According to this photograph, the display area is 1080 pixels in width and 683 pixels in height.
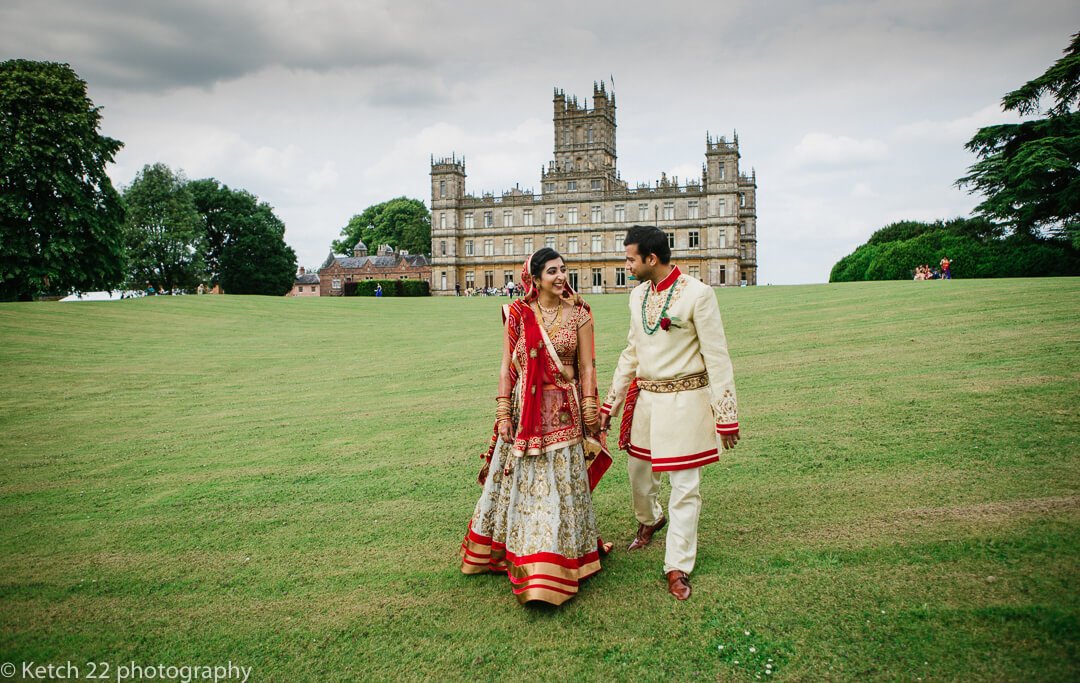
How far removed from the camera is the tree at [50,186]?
2766cm

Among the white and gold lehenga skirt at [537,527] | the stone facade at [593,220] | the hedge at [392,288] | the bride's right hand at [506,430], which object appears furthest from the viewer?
the stone facade at [593,220]

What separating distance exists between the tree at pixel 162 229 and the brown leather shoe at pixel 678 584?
52.5 metres

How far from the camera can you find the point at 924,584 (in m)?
3.93

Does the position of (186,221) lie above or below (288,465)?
above

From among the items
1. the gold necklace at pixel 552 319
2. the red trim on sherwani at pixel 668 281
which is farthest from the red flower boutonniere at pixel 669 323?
the gold necklace at pixel 552 319

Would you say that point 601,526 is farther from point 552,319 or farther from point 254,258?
point 254,258

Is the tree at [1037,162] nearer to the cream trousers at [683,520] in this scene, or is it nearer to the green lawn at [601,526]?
the green lawn at [601,526]

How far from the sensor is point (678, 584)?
4098 millimetres

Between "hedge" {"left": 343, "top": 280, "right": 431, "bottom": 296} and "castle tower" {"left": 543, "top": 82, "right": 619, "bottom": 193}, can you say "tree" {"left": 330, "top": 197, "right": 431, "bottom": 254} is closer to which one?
"castle tower" {"left": 543, "top": 82, "right": 619, "bottom": 193}

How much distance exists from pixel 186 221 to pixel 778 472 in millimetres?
53391

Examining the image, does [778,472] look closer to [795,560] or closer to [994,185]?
[795,560]

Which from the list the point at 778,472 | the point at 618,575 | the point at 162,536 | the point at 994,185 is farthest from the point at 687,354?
the point at 994,185

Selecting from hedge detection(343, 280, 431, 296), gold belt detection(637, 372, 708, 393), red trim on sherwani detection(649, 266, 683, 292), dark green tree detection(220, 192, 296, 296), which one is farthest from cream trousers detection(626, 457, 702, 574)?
dark green tree detection(220, 192, 296, 296)

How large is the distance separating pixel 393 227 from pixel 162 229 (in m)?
41.5
